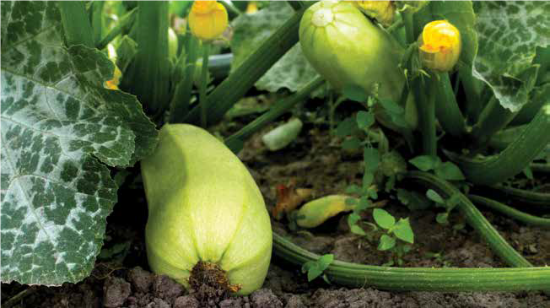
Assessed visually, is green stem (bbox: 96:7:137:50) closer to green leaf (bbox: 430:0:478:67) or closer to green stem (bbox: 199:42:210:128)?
green stem (bbox: 199:42:210:128)

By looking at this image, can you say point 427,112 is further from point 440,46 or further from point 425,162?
point 440,46

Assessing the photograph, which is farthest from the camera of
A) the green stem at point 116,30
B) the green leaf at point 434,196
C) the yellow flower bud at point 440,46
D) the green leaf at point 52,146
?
the green stem at point 116,30

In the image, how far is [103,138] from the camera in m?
1.31

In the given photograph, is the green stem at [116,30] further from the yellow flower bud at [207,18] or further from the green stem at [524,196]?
the green stem at [524,196]

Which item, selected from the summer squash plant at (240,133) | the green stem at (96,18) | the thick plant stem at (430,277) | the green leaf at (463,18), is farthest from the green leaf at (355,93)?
the green stem at (96,18)

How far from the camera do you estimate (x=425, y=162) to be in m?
1.61

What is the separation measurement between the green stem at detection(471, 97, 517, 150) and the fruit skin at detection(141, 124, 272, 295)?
578 millimetres

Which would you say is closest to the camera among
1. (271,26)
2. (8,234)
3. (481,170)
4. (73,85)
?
A: (8,234)

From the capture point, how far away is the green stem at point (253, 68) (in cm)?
162

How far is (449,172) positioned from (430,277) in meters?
0.35

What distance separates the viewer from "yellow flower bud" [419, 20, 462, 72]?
134 cm

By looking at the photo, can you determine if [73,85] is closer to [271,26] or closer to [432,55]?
[432,55]

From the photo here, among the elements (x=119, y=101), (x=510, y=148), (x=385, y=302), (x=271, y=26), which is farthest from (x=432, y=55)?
(x=271, y=26)

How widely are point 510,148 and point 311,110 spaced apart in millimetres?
901
